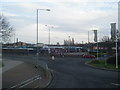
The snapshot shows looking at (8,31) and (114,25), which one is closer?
(114,25)

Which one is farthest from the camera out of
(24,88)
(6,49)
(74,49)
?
(74,49)

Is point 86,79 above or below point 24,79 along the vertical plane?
below

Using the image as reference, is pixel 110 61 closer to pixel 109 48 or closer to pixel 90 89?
pixel 90 89

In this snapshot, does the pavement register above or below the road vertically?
above

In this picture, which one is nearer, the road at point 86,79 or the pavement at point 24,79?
the pavement at point 24,79

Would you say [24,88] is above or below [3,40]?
below

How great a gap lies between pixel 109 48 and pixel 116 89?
75921 mm

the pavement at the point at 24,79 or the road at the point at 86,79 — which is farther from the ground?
the pavement at the point at 24,79

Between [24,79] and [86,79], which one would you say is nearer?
[24,79]

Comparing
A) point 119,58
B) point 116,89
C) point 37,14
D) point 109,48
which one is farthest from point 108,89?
point 109,48

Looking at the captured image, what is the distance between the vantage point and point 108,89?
62.0 ft

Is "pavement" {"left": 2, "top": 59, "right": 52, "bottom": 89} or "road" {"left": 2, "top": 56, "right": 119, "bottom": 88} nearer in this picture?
"pavement" {"left": 2, "top": 59, "right": 52, "bottom": 89}

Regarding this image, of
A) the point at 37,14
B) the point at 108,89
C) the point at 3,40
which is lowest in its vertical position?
the point at 108,89

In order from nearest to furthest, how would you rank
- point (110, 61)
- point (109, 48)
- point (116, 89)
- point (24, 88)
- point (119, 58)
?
point (24, 88), point (116, 89), point (119, 58), point (110, 61), point (109, 48)
